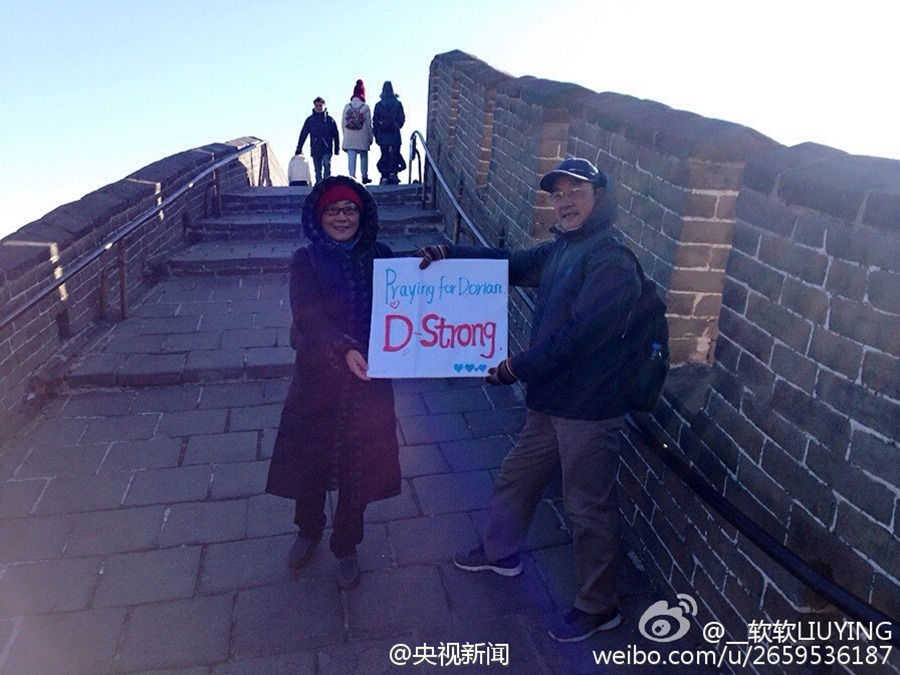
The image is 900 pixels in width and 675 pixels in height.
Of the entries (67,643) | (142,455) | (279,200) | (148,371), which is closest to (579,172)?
(67,643)

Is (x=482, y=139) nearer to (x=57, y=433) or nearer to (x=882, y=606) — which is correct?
(x=57, y=433)

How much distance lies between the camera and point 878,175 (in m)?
2.24

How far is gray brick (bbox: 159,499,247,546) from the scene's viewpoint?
12.3ft

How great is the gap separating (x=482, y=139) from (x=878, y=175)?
5117 millimetres

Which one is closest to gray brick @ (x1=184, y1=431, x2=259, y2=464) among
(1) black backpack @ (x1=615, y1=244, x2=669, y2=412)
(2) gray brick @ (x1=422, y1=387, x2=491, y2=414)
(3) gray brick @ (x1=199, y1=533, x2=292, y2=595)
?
(3) gray brick @ (x1=199, y1=533, x2=292, y2=595)

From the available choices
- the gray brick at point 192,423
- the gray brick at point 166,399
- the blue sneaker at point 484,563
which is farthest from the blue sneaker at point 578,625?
the gray brick at point 166,399

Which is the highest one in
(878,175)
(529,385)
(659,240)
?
(878,175)

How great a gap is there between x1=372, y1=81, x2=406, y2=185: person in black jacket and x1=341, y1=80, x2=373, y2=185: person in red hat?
0.16 m

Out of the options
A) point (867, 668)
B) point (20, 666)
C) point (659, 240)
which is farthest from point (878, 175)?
point (20, 666)

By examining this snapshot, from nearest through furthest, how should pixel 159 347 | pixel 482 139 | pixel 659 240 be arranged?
pixel 659 240 → pixel 159 347 → pixel 482 139

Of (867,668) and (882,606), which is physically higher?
(882,606)

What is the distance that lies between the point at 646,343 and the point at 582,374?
0.28 m

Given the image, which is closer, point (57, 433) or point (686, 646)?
point (686, 646)

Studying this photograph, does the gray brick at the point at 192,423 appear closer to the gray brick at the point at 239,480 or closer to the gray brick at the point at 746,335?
the gray brick at the point at 239,480
